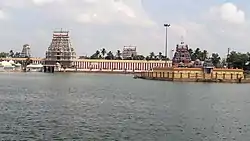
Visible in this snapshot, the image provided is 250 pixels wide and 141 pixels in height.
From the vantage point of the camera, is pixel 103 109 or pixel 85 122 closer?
pixel 85 122

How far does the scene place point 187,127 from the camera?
145ft

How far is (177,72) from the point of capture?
174375 mm

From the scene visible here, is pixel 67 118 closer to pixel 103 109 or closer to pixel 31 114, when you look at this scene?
pixel 31 114

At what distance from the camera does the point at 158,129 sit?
42281mm

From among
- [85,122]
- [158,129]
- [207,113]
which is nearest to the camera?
[158,129]

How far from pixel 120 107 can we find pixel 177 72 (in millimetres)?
114520

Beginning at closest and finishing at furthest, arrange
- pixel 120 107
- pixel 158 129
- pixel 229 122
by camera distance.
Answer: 1. pixel 158 129
2. pixel 229 122
3. pixel 120 107

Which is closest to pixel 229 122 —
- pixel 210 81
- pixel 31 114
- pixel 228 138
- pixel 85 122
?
pixel 228 138

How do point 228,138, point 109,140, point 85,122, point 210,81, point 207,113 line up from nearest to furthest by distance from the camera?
point 109,140 → point 228,138 → point 85,122 → point 207,113 → point 210,81

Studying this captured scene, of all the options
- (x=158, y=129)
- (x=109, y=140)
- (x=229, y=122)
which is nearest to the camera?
(x=109, y=140)

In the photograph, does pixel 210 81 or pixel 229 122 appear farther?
pixel 210 81

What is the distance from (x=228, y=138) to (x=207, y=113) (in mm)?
18403

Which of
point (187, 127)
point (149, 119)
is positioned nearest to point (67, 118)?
point (149, 119)

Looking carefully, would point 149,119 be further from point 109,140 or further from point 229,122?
point 109,140
